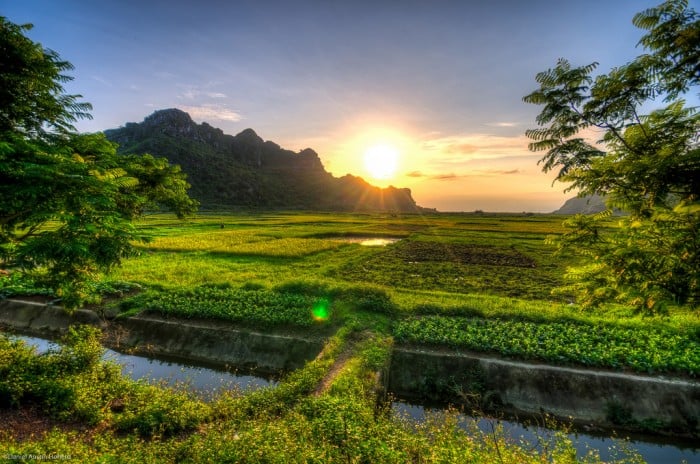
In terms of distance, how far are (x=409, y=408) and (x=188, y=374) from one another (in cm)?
1018

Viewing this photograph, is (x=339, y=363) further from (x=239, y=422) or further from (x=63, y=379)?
(x=63, y=379)

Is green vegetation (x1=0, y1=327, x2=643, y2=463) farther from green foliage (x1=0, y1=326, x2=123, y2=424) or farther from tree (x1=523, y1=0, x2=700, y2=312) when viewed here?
tree (x1=523, y1=0, x2=700, y2=312)

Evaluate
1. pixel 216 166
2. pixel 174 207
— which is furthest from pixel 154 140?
pixel 174 207

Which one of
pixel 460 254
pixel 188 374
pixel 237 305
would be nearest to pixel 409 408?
pixel 188 374

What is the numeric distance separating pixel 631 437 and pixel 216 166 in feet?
602

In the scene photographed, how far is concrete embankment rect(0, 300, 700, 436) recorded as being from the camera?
11203mm

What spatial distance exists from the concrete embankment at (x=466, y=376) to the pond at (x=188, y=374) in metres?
0.52

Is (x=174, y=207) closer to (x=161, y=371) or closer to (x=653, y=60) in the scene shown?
(x=161, y=371)

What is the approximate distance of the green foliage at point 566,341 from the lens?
495 inches

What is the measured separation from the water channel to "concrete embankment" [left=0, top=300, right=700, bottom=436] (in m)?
0.52

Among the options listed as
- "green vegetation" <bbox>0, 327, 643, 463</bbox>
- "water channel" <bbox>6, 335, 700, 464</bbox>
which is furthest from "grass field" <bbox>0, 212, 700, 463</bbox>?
"water channel" <bbox>6, 335, 700, 464</bbox>

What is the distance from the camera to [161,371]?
47.2ft

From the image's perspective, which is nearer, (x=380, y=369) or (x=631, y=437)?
(x=631, y=437)

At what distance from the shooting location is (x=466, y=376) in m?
12.9
